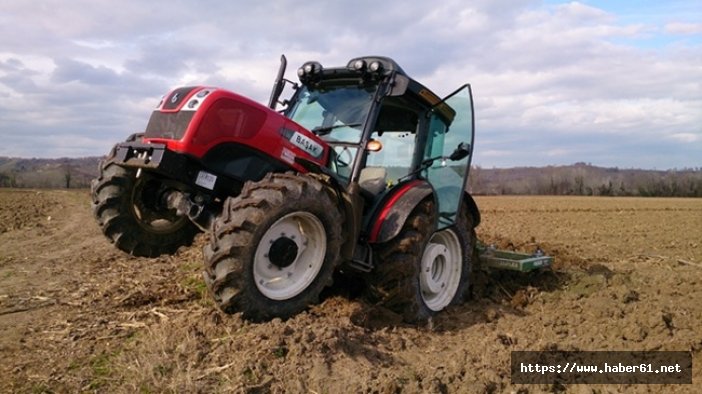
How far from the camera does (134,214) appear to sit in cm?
532

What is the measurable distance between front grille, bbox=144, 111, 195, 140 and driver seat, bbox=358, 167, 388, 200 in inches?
73.3

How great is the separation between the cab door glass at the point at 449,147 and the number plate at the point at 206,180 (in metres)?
2.41

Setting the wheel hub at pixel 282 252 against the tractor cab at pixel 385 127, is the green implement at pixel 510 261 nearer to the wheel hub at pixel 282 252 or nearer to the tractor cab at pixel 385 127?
the tractor cab at pixel 385 127

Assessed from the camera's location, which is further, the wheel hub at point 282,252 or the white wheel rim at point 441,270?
the white wheel rim at point 441,270

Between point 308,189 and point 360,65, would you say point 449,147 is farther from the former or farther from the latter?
point 308,189

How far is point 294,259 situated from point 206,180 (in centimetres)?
96

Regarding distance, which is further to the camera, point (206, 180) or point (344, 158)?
point (344, 158)

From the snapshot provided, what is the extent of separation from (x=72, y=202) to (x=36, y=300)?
1760cm

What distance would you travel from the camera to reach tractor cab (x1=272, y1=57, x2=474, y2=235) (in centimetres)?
546

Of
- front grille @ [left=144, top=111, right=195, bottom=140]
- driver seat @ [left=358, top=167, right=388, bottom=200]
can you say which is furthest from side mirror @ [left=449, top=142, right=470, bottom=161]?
front grille @ [left=144, top=111, right=195, bottom=140]

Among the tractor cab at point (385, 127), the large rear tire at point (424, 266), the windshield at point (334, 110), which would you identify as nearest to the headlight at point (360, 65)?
the tractor cab at point (385, 127)

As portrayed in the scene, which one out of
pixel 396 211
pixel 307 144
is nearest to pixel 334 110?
pixel 307 144

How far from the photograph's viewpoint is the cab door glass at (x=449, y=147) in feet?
19.7

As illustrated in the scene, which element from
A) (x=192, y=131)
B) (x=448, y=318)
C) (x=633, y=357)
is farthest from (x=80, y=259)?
(x=633, y=357)
